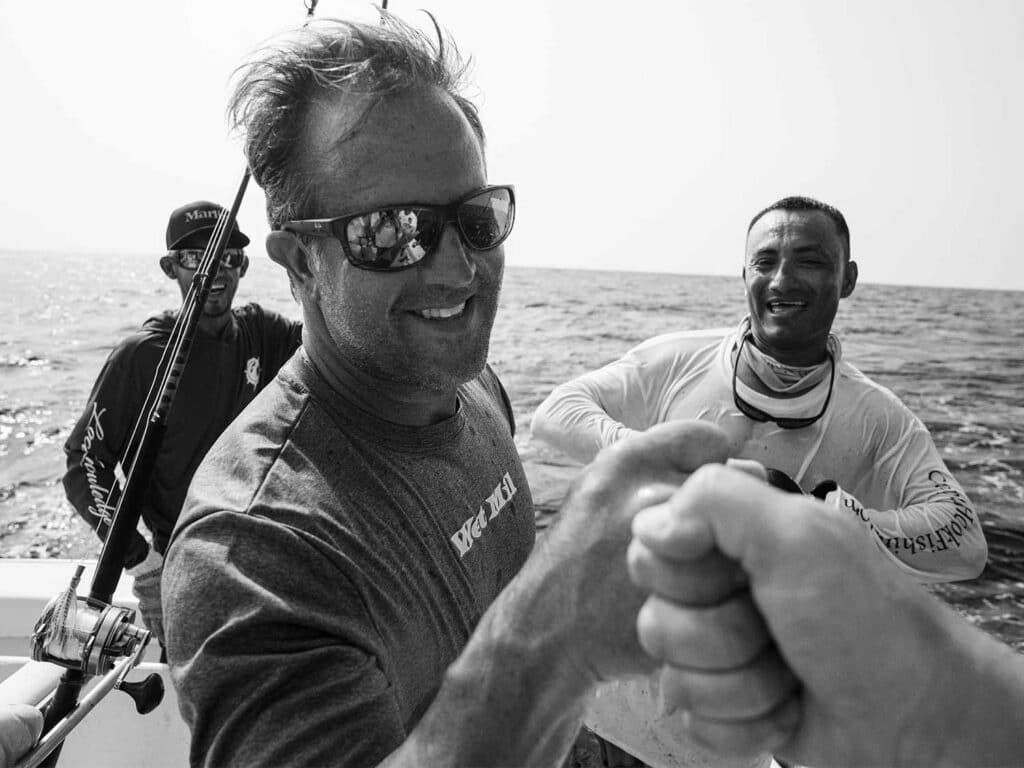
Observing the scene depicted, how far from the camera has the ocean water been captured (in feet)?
28.8

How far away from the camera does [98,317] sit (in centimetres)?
2388

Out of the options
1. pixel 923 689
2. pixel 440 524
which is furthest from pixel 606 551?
pixel 440 524

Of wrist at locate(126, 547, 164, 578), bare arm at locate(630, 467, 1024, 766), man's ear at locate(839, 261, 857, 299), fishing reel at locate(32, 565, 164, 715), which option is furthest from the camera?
wrist at locate(126, 547, 164, 578)

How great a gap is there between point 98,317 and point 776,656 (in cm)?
2655

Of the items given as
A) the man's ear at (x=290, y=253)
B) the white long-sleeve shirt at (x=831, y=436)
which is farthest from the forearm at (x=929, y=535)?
the man's ear at (x=290, y=253)

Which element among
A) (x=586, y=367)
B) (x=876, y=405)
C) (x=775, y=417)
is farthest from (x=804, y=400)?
(x=586, y=367)

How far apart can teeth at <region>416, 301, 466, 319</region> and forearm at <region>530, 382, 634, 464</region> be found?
1195 millimetres

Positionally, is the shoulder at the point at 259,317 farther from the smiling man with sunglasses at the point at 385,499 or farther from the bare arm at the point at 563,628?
the bare arm at the point at 563,628

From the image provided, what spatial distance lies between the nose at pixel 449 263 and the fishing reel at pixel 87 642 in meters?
0.89

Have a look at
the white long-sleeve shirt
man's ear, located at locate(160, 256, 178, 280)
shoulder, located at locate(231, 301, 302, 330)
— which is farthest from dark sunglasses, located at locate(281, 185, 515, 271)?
man's ear, located at locate(160, 256, 178, 280)

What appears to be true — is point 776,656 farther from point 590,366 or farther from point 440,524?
point 590,366

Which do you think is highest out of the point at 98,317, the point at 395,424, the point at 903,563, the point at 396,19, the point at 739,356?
the point at 396,19

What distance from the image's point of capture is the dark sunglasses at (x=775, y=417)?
248 cm

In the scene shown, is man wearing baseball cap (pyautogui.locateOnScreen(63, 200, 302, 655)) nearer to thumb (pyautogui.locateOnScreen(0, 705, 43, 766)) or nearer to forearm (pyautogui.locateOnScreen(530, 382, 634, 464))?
forearm (pyautogui.locateOnScreen(530, 382, 634, 464))
